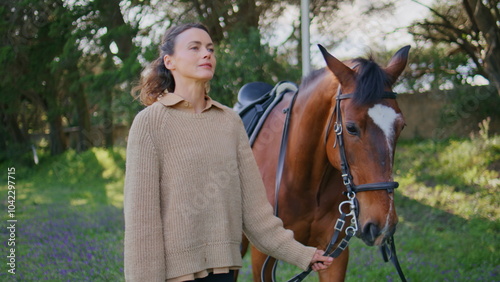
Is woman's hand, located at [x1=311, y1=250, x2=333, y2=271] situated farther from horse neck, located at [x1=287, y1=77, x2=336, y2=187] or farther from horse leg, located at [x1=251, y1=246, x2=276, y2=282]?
horse leg, located at [x1=251, y1=246, x2=276, y2=282]

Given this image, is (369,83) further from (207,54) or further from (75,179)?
(75,179)

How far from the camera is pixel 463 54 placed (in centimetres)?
941

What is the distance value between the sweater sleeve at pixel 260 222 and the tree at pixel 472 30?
6.63m

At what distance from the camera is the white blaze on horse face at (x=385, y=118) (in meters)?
1.81

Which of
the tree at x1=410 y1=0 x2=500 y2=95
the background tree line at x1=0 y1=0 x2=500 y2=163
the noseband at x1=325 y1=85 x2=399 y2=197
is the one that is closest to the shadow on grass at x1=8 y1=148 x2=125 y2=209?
the background tree line at x1=0 y1=0 x2=500 y2=163

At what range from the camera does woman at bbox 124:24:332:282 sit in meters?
1.39

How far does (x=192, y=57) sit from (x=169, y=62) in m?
0.10

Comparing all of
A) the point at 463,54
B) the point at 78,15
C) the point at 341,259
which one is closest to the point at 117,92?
the point at 78,15

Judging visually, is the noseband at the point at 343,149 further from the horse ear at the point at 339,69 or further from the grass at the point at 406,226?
the grass at the point at 406,226

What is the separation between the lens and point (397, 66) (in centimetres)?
213

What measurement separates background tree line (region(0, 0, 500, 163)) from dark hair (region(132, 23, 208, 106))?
532 centimetres

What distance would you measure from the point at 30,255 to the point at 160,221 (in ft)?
13.1

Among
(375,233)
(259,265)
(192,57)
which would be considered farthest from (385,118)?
(259,265)

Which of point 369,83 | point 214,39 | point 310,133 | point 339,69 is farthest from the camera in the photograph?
point 214,39
